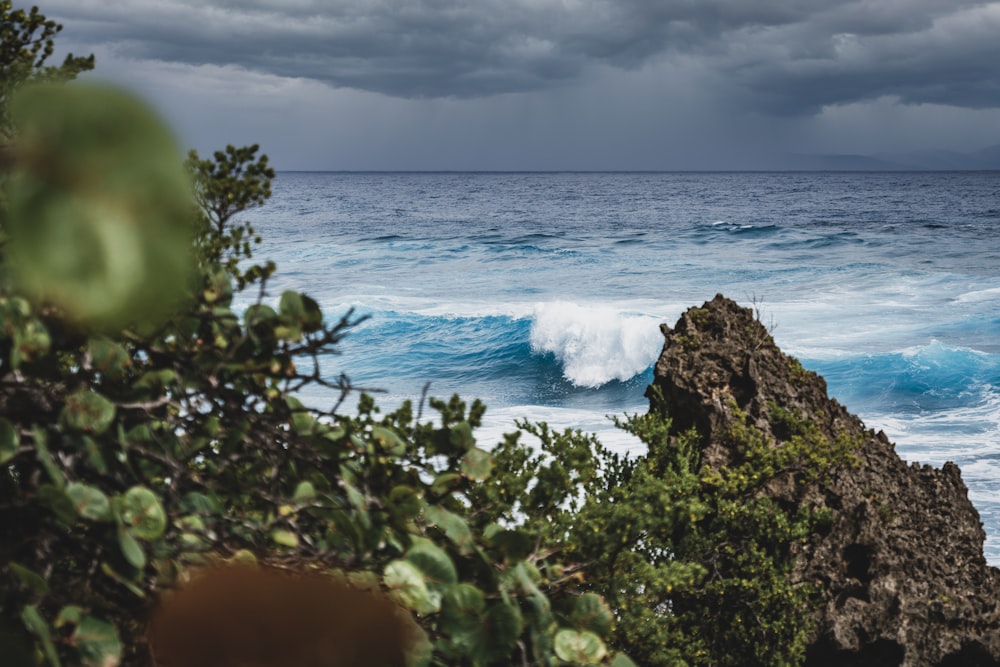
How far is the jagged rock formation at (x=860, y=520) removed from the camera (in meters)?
4.60

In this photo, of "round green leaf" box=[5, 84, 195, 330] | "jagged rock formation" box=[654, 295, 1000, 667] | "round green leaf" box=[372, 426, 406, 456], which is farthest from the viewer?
"jagged rock formation" box=[654, 295, 1000, 667]

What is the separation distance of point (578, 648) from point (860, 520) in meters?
4.02

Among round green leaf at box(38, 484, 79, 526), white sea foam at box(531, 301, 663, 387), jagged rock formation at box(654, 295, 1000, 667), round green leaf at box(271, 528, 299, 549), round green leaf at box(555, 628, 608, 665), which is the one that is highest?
round green leaf at box(38, 484, 79, 526)

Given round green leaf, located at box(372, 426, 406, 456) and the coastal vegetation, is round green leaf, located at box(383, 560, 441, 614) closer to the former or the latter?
the coastal vegetation

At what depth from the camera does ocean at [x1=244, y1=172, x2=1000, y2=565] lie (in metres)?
17.7

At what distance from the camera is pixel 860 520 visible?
15.8 ft

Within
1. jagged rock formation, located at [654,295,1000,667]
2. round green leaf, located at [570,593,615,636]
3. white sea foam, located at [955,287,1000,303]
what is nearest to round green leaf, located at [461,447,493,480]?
round green leaf, located at [570,593,615,636]

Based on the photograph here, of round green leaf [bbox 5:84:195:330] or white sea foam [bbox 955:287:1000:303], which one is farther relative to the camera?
white sea foam [bbox 955:287:1000:303]

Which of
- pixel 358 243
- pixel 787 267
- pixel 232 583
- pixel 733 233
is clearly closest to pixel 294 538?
pixel 232 583

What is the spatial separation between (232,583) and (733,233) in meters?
47.5

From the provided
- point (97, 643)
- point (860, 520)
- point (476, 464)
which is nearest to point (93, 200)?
point (97, 643)

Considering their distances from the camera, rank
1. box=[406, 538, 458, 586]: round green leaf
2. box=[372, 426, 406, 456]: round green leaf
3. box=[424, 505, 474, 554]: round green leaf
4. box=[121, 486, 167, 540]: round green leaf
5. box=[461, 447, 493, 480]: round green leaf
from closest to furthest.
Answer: box=[121, 486, 167, 540]: round green leaf → box=[406, 538, 458, 586]: round green leaf → box=[424, 505, 474, 554]: round green leaf → box=[372, 426, 406, 456]: round green leaf → box=[461, 447, 493, 480]: round green leaf

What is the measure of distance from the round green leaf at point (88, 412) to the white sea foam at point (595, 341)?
20.1 metres

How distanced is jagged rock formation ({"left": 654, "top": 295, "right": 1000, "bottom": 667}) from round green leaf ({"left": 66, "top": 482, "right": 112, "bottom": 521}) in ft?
13.8
